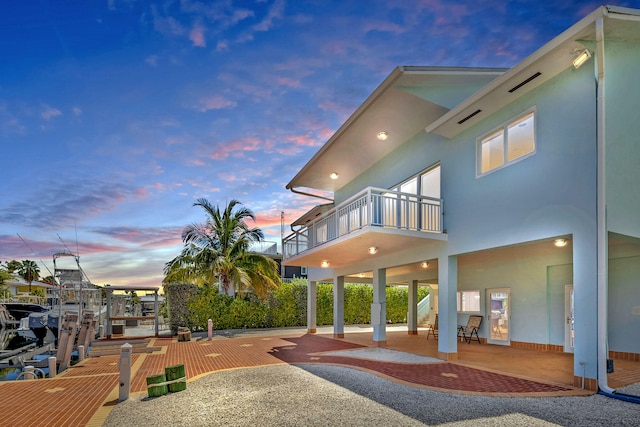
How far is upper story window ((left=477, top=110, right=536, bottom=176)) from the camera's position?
29.3ft

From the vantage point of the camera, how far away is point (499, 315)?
14438 mm

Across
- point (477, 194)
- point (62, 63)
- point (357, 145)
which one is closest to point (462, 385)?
point (477, 194)

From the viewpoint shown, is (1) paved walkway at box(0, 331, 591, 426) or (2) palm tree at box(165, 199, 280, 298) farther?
(2) palm tree at box(165, 199, 280, 298)

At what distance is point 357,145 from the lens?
14.2 metres

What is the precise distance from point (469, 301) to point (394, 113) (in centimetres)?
836

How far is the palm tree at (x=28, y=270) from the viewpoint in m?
56.2

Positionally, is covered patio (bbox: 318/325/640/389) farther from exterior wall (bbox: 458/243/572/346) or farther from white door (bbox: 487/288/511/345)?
exterior wall (bbox: 458/243/572/346)

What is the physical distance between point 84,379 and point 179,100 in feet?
29.7

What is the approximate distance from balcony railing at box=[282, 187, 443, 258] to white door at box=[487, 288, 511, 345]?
4.69m

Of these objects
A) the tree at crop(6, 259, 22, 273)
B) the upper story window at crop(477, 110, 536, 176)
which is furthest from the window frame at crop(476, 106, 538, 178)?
the tree at crop(6, 259, 22, 273)

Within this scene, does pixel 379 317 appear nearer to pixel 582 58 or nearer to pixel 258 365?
pixel 258 365

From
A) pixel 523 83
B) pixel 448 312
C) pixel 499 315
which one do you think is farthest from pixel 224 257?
pixel 523 83

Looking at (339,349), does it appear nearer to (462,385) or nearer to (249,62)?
(462,385)

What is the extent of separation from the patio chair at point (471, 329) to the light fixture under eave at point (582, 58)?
1001 centimetres
